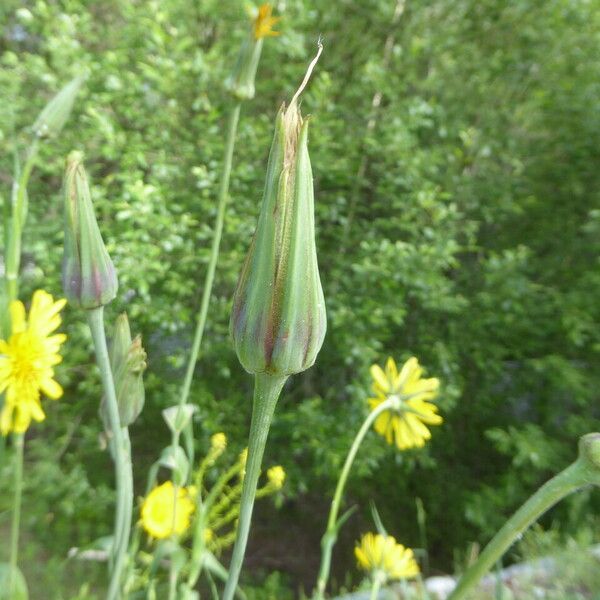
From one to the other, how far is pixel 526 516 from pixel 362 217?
1.68m

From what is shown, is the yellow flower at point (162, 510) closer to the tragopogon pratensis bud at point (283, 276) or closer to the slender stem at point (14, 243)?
the slender stem at point (14, 243)

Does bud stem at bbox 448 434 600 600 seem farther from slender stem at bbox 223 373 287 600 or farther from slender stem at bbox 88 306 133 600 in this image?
slender stem at bbox 88 306 133 600

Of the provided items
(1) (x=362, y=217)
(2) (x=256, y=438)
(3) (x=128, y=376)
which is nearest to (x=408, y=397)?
(3) (x=128, y=376)

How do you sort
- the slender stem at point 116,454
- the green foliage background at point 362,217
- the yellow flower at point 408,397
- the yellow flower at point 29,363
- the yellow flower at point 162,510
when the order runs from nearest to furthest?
the slender stem at point 116,454 < the yellow flower at point 29,363 < the yellow flower at point 408,397 < the yellow flower at point 162,510 < the green foliage background at point 362,217

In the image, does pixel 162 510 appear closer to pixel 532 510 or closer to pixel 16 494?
pixel 16 494

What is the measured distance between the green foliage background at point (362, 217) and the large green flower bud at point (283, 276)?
1.24 m

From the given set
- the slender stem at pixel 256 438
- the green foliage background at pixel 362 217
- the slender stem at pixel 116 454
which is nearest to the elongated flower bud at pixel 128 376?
the slender stem at pixel 116 454

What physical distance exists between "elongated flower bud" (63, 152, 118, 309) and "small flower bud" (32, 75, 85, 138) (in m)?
0.30

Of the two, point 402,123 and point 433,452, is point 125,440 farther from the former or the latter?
point 433,452

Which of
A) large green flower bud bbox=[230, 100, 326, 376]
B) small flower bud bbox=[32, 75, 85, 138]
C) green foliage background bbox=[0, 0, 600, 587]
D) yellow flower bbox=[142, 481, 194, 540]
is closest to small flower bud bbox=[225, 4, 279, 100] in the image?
small flower bud bbox=[32, 75, 85, 138]

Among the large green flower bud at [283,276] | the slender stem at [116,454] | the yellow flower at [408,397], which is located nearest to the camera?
the large green flower bud at [283,276]

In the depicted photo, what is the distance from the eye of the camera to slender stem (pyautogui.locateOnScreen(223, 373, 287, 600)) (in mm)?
309

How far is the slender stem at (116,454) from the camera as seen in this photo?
1.52 feet

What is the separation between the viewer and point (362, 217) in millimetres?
Answer: 1949
